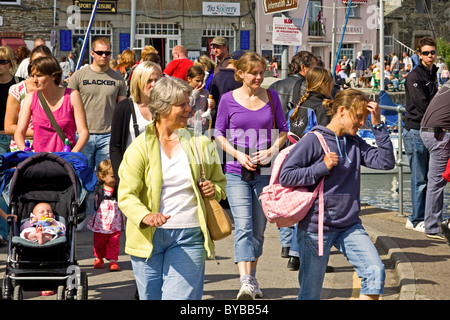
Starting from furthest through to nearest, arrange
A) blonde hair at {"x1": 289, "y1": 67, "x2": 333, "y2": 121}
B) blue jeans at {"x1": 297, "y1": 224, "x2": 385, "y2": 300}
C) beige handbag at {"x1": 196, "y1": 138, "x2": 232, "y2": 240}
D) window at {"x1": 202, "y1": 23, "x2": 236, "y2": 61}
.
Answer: window at {"x1": 202, "y1": 23, "x2": 236, "y2": 61} → blonde hair at {"x1": 289, "y1": 67, "x2": 333, "y2": 121} → blue jeans at {"x1": 297, "y1": 224, "x2": 385, "y2": 300} → beige handbag at {"x1": 196, "y1": 138, "x2": 232, "y2": 240}

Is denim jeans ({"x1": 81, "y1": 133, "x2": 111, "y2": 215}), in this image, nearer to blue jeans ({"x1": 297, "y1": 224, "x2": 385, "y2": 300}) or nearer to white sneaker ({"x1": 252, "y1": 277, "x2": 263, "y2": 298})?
white sneaker ({"x1": 252, "y1": 277, "x2": 263, "y2": 298})

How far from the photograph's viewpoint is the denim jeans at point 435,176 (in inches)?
399

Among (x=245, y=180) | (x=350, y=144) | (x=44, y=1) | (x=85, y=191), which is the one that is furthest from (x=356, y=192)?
(x=44, y=1)

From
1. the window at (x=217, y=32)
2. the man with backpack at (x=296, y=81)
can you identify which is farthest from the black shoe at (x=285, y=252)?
the window at (x=217, y=32)

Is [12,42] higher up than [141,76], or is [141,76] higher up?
[12,42]

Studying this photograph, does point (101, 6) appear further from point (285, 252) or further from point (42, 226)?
point (42, 226)

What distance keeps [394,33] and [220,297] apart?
51677 mm

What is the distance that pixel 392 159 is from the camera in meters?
6.21

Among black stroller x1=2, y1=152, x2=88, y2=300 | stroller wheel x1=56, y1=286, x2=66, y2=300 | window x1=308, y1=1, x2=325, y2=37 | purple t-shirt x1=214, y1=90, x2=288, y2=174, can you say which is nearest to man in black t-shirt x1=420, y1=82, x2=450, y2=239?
purple t-shirt x1=214, y1=90, x2=288, y2=174

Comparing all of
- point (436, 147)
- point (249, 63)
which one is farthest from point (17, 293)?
point (436, 147)

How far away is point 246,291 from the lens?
23.8ft

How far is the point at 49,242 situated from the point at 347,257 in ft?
7.13

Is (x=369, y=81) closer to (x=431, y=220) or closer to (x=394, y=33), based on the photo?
(x=394, y=33)

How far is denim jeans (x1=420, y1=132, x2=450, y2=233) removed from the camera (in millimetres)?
10125
